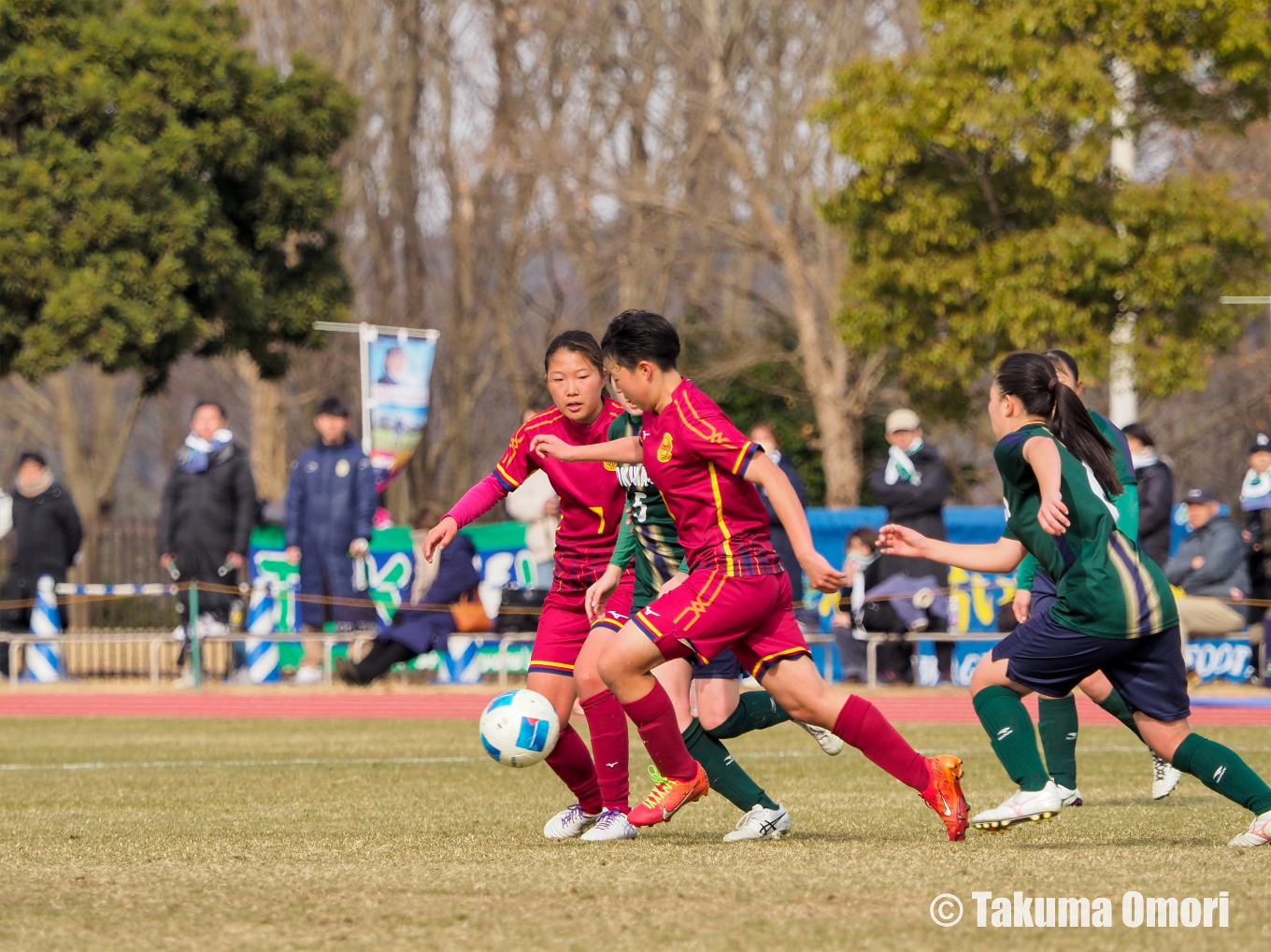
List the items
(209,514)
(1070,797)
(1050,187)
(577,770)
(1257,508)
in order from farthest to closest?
(1050,187) < (209,514) < (1257,508) < (1070,797) < (577,770)

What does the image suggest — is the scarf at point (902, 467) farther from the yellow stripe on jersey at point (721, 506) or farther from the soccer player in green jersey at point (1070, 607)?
the yellow stripe on jersey at point (721, 506)

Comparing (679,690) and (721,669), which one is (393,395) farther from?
(679,690)

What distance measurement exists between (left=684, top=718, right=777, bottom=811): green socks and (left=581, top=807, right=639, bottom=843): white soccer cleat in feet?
1.15

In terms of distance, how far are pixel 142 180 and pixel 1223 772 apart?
1631cm

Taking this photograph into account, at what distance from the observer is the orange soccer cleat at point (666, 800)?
21.8ft

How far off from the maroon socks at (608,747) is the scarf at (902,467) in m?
8.99

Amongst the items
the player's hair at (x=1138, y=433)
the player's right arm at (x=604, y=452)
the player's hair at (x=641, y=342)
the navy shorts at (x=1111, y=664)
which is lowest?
the navy shorts at (x=1111, y=664)

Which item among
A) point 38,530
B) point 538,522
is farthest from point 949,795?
point 38,530

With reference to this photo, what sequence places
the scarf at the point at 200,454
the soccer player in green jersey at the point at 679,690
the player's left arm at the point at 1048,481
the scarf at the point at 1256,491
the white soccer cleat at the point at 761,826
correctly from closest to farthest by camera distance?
1. the player's left arm at the point at 1048,481
2. the white soccer cleat at the point at 761,826
3. the soccer player in green jersey at the point at 679,690
4. the scarf at the point at 1256,491
5. the scarf at the point at 200,454

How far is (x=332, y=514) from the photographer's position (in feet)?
56.9

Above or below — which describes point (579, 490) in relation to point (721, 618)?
above

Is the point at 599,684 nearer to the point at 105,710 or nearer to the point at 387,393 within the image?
the point at 105,710

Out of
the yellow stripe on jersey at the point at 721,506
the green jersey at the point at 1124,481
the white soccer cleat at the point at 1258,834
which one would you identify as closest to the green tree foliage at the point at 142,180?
the green jersey at the point at 1124,481

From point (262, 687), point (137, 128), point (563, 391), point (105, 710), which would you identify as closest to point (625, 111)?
point (137, 128)
